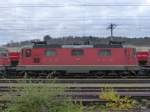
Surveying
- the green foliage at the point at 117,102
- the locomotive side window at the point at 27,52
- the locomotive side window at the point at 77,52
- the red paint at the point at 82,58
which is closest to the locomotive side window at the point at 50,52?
the red paint at the point at 82,58

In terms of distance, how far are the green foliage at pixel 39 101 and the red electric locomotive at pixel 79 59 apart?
2656cm

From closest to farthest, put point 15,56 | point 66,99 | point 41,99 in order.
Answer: point 41,99, point 66,99, point 15,56

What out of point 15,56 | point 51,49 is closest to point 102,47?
point 51,49

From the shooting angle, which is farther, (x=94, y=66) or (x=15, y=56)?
(x=15, y=56)

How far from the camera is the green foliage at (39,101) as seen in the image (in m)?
10.8

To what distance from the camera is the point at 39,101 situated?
10836 mm

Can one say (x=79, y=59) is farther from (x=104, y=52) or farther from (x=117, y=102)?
(x=117, y=102)

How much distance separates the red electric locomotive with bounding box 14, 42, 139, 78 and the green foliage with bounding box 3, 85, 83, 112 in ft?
87.1

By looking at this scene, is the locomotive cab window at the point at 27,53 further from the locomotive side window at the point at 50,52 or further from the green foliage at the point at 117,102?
the green foliage at the point at 117,102

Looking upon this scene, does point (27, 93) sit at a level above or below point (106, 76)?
above

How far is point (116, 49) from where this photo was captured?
37.8 meters

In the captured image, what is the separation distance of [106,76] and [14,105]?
2681 centimetres

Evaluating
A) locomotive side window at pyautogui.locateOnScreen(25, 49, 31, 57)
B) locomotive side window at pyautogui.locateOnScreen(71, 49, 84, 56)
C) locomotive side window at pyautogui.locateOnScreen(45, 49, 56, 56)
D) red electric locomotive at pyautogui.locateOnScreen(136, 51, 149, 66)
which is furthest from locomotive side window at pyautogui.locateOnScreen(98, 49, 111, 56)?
locomotive side window at pyautogui.locateOnScreen(25, 49, 31, 57)

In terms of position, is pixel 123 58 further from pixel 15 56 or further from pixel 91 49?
pixel 15 56
